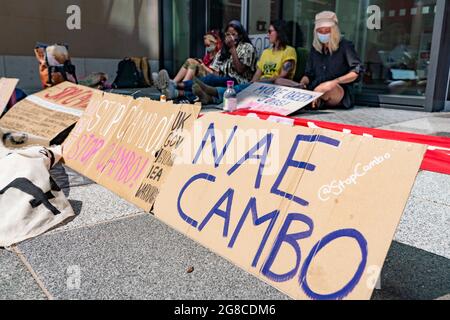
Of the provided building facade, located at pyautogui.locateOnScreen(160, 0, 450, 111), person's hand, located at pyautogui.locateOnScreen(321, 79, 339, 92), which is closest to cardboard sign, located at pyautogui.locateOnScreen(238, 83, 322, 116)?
person's hand, located at pyautogui.locateOnScreen(321, 79, 339, 92)

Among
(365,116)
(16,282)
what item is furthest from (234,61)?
(16,282)

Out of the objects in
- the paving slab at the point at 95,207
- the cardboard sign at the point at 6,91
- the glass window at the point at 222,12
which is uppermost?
the glass window at the point at 222,12

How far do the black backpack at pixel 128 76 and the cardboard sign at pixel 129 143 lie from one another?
543 cm

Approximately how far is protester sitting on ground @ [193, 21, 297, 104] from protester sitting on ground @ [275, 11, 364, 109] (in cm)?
31

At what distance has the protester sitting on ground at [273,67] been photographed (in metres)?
5.64

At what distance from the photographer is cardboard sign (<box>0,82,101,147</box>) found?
3.32 metres

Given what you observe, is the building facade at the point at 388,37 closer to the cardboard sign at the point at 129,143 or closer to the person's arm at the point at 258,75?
the person's arm at the point at 258,75

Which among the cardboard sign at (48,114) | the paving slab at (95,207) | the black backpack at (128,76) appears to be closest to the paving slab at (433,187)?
the paving slab at (95,207)

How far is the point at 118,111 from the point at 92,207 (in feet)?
2.65

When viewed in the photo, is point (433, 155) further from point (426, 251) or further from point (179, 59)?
point (179, 59)

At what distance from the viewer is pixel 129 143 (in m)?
2.49

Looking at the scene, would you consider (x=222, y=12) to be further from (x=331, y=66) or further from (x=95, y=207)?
(x=95, y=207)

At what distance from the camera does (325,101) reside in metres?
5.55

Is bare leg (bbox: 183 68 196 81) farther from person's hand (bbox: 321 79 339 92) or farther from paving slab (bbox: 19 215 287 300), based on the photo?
paving slab (bbox: 19 215 287 300)
